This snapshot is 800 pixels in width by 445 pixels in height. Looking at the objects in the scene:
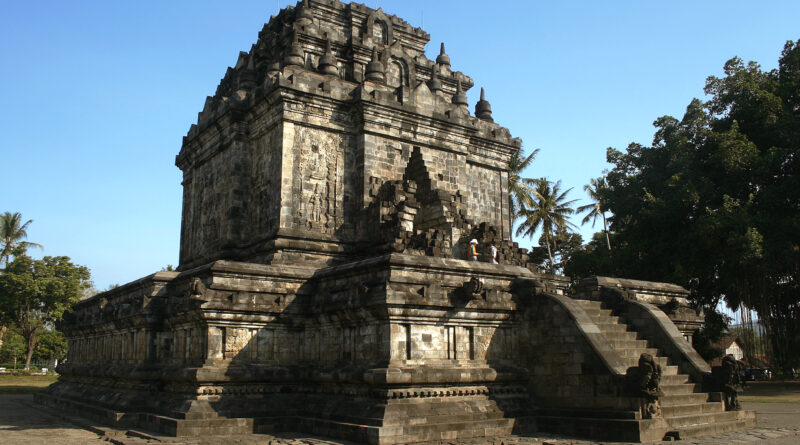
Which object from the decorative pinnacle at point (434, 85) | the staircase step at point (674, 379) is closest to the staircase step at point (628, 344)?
the staircase step at point (674, 379)

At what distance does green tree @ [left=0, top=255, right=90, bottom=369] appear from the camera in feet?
145

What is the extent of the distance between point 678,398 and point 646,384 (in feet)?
5.62

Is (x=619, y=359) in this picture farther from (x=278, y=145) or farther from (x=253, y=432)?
(x=278, y=145)

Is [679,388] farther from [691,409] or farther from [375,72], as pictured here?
[375,72]

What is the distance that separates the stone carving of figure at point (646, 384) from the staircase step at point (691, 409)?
72 cm

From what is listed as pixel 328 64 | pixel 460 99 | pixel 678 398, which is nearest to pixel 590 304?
pixel 678 398

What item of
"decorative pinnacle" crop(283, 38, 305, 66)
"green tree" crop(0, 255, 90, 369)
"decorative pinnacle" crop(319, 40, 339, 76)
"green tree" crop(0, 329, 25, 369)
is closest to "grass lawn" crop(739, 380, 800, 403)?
"decorative pinnacle" crop(319, 40, 339, 76)

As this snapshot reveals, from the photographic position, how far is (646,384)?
36.7ft

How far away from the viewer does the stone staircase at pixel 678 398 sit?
11836mm

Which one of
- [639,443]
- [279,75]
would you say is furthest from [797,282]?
[279,75]

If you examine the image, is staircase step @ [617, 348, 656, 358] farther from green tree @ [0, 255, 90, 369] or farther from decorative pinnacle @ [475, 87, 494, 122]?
green tree @ [0, 255, 90, 369]

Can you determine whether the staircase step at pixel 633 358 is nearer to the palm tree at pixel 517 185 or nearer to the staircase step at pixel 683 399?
the staircase step at pixel 683 399

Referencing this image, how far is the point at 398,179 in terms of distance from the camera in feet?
60.4

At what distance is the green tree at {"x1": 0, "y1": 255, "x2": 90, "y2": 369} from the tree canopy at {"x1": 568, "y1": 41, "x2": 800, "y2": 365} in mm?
34134
